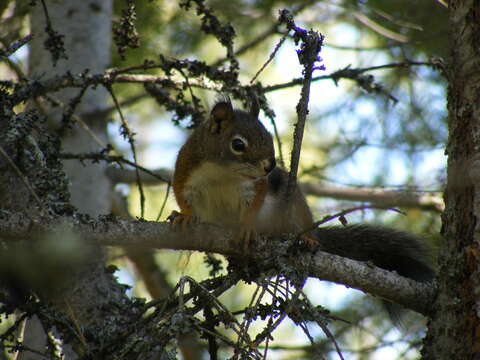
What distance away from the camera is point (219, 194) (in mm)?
2342

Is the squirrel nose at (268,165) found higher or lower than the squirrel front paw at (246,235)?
higher

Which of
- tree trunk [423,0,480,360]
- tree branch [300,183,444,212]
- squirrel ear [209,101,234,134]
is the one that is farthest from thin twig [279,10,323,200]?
tree branch [300,183,444,212]

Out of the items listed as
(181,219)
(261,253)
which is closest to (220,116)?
A: (181,219)

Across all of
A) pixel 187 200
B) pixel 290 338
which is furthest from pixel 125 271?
pixel 187 200

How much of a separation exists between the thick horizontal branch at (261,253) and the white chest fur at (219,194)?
1.40 feet

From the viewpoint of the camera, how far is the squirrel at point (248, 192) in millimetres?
2260

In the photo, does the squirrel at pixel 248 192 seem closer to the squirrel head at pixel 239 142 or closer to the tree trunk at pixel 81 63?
the squirrel head at pixel 239 142

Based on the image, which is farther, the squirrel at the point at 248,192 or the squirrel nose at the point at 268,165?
the squirrel at the point at 248,192

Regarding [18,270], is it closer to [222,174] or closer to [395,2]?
[222,174]

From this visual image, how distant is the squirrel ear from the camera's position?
2.41 m

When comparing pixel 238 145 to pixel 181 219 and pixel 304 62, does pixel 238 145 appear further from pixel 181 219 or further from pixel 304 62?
pixel 304 62

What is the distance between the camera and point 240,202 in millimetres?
2332

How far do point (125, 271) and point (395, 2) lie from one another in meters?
2.59

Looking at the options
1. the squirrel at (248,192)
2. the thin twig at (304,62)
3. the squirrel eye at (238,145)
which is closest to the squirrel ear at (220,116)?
the squirrel at (248,192)
